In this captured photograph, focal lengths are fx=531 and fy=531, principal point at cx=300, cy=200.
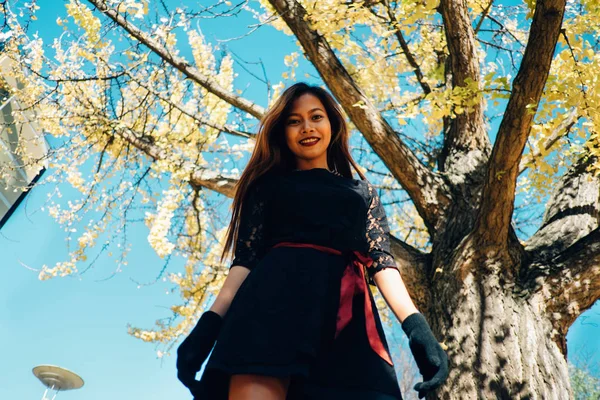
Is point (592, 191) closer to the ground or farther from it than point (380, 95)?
closer to the ground

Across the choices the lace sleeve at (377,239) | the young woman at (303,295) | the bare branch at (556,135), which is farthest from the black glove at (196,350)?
the bare branch at (556,135)

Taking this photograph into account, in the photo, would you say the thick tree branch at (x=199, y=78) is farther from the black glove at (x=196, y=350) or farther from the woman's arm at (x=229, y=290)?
the black glove at (x=196, y=350)

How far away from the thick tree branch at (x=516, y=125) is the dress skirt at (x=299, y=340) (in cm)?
146

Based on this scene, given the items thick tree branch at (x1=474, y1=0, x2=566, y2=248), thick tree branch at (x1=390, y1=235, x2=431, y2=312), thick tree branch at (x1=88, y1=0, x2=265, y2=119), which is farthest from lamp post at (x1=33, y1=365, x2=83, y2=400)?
thick tree branch at (x1=474, y1=0, x2=566, y2=248)

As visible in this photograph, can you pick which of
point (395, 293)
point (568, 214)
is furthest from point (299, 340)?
point (568, 214)

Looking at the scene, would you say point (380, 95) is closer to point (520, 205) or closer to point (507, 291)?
point (520, 205)

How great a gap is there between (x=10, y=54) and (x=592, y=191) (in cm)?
398

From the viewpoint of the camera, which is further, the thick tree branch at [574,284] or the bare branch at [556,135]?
the bare branch at [556,135]

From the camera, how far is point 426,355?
1.37 m

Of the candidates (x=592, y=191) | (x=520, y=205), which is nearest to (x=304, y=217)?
(x=592, y=191)

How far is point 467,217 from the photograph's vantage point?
3.27m

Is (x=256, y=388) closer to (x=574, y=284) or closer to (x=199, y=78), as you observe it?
(x=574, y=284)

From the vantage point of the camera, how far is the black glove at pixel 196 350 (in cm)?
141

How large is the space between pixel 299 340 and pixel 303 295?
0.13 meters
